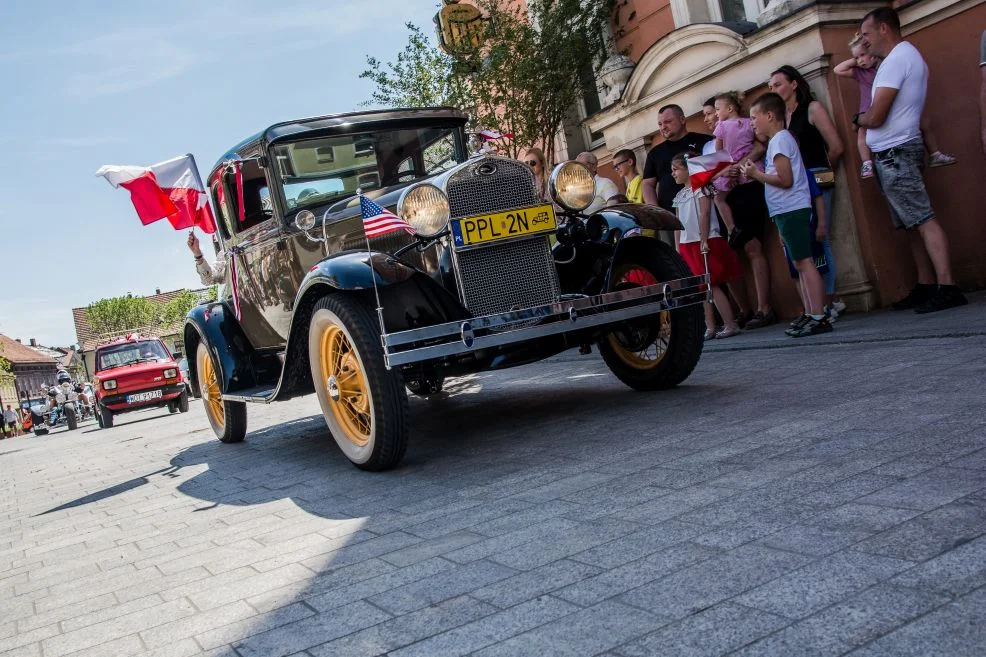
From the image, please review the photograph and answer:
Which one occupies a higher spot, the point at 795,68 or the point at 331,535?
the point at 795,68

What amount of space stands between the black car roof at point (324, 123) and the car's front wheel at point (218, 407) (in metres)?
2.08

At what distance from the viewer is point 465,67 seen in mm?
12414

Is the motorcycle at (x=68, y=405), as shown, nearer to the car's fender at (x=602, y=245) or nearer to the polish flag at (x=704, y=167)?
the polish flag at (x=704, y=167)

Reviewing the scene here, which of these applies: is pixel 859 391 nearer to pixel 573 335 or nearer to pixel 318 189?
pixel 573 335

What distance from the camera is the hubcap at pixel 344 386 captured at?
4.72 metres

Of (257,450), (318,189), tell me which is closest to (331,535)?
(318,189)

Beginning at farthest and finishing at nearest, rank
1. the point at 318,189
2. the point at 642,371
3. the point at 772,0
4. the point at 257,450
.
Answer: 1. the point at 772,0
2. the point at 257,450
3. the point at 318,189
4. the point at 642,371

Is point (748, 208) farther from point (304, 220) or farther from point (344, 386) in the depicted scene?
point (344, 386)

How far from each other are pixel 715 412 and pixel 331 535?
211cm

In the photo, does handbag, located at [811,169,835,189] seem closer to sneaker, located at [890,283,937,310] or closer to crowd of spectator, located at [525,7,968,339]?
crowd of spectator, located at [525,7,968,339]

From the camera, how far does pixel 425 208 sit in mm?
4680

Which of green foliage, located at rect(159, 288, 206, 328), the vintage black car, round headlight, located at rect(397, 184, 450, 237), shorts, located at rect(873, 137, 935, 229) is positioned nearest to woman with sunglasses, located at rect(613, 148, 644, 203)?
shorts, located at rect(873, 137, 935, 229)

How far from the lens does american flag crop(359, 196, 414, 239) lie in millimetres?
4613

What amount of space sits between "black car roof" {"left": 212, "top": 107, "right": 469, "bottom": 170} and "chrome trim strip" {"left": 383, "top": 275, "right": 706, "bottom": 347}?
2370 millimetres
